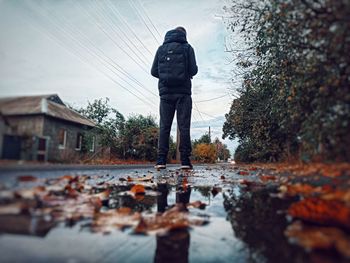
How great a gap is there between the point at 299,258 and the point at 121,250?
549 millimetres

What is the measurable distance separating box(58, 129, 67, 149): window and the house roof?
0.08 metres

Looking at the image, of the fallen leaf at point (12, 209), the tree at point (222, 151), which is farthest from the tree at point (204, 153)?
the fallen leaf at point (12, 209)

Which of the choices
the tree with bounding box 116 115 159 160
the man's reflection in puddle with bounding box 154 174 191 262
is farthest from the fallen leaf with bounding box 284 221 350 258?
the tree with bounding box 116 115 159 160

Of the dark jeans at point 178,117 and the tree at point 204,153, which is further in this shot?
the tree at point 204,153

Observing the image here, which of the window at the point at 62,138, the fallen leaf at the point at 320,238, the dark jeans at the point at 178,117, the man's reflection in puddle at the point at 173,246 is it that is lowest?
the man's reflection in puddle at the point at 173,246

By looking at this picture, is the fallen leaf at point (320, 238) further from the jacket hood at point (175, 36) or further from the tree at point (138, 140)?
the tree at point (138, 140)

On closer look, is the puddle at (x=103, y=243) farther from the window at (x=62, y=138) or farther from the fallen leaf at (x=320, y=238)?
the window at (x=62, y=138)

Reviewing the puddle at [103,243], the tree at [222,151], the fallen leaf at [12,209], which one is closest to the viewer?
the puddle at [103,243]

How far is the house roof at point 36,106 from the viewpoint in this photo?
1.09 meters

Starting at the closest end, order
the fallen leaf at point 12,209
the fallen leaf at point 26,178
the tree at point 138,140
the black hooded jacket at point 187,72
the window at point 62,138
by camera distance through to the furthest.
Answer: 1. the fallen leaf at point 12,209
2. the fallen leaf at point 26,178
3. the window at point 62,138
4. the black hooded jacket at point 187,72
5. the tree at point 138,140

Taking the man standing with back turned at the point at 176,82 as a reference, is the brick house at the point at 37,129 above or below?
below

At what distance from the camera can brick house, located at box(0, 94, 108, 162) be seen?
1062 mm

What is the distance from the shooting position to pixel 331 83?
5.24 feet

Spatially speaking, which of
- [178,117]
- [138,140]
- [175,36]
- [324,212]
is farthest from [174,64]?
[138,140]
